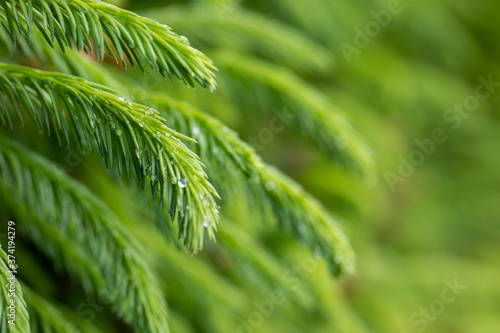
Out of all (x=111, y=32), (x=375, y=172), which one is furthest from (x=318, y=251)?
(x=375, y=172)

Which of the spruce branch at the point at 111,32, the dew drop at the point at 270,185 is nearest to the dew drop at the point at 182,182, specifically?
the spruce branch at the point at 111,32

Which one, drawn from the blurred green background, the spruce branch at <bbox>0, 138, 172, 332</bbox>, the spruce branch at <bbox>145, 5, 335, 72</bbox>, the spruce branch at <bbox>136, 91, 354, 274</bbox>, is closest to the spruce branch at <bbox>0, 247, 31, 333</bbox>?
the spruce branch at <bbox>0, 138, 172, 332</bbox>

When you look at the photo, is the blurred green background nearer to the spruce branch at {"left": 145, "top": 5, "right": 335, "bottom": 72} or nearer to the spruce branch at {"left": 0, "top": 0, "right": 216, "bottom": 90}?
the spruce branch at {"left": 145, "top": 5, "right": 335, "bottom": 72}

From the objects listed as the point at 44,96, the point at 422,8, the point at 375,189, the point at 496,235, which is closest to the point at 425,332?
the point at 375,189

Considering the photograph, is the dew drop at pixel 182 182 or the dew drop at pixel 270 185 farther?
the dew drop at pixel 270 185

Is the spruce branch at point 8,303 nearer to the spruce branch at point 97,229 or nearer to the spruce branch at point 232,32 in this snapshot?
the spruce branch at point 97,229
